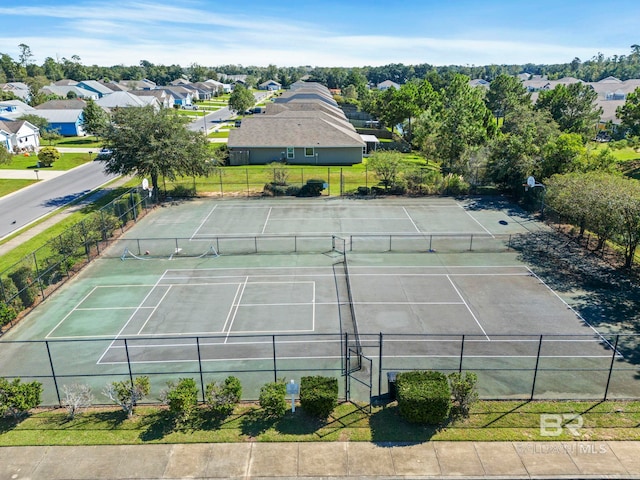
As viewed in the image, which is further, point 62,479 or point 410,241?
point 410,241

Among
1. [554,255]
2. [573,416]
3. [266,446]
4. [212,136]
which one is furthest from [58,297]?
[212,136]

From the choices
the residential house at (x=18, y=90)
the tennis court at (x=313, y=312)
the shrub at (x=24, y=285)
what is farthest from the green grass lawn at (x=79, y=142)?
the shrub at (x=24, y=285)

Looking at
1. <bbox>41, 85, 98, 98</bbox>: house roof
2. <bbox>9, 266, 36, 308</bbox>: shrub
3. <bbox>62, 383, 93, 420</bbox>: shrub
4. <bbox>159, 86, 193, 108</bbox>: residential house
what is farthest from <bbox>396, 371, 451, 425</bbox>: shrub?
<bbox>41, 85, 98, 98</bbox>: house roof

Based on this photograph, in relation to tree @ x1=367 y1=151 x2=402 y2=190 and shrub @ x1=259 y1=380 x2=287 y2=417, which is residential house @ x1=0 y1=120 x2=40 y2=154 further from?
shrub @ x1=259 y1=380 x2=287 y2=417

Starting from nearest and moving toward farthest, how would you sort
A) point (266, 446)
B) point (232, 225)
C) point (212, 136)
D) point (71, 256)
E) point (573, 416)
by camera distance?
point (266, 446) → point (573, 416) → point (71, 256) → point (232, 225) → point (212, 136)

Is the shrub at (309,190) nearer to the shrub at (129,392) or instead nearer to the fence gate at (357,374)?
the fence gate at (357,374)

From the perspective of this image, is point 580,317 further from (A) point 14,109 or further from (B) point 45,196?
(A) point 14,109

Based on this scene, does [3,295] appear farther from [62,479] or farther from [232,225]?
[232,225]
